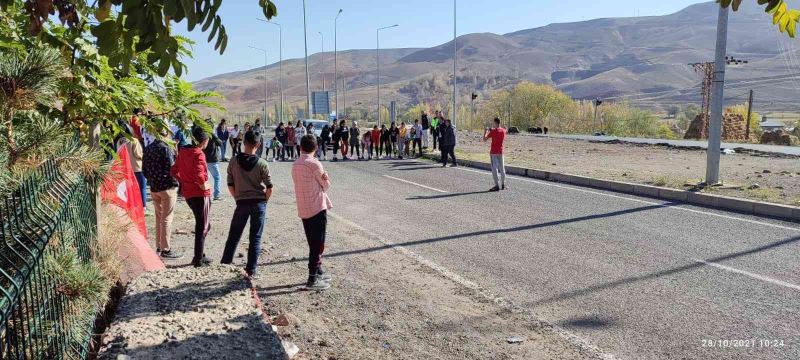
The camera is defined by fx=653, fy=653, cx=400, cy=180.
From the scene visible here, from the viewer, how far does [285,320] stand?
5609 millimetres

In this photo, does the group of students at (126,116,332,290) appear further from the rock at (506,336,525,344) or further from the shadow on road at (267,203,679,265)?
the rock at (506,336,525,344)

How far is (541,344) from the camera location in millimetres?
5156

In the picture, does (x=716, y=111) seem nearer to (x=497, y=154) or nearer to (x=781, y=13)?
(x=497, y=154)

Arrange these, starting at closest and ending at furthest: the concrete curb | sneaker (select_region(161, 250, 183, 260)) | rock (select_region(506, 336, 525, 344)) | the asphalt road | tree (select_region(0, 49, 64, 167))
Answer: tree (select_region(0, 49, 64, 167)) → rock (select_region(506, 336, 525, 344)) → the asphalt road → sneaker (select_region(161, 250, 183, 260)) → the concrete curb

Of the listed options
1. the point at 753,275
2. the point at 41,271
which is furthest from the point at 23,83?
the point at 753,275

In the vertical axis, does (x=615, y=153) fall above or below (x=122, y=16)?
below

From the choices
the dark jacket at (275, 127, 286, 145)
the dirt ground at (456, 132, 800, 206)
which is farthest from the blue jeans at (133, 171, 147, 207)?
the dark jacket at (275, 127, 286, 145)

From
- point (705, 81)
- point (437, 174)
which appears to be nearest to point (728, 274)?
point (437, 174)

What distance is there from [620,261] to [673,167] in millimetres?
13314

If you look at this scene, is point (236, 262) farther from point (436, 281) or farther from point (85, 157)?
point (85, 157)

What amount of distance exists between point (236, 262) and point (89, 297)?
3.91 metres

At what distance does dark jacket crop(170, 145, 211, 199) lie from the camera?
7352 millimetres

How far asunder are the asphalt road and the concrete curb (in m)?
0.61

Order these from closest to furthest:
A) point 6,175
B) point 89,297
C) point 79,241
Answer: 1. point 6,175
2. point 89,297
3. point 79,241
